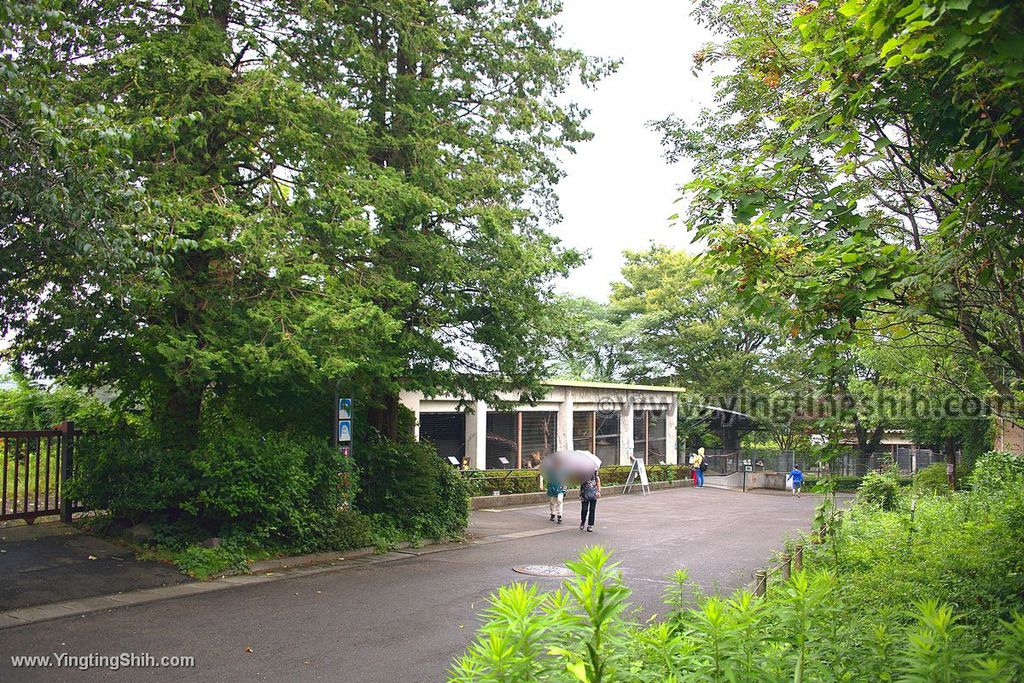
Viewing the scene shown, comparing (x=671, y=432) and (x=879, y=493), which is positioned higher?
(x=671, y=432)

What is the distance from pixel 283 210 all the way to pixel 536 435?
2063cm

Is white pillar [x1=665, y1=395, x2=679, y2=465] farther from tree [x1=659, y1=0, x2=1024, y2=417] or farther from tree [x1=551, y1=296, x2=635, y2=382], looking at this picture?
tree [x1=659, y1=0, x2=1024, y2=417]

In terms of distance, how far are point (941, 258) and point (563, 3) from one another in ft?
44.5

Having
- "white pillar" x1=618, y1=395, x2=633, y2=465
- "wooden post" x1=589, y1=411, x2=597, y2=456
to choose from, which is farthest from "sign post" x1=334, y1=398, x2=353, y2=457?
"white pillar" x1=618, y1=395, x2=633, y2=465

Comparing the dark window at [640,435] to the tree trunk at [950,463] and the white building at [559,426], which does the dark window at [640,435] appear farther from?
the tree trunk at [950,463]

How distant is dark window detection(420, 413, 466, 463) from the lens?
27.3 metres

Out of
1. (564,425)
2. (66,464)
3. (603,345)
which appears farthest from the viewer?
(603,345)

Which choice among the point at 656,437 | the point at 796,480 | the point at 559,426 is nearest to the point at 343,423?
the point at 559,426

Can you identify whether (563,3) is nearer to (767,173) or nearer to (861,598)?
(767,173)

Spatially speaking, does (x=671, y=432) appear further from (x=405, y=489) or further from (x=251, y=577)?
(x=251, y=577)

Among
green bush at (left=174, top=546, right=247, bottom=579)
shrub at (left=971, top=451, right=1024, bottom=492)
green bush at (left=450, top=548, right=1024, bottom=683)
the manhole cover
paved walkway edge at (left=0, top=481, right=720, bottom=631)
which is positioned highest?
green bush at (left=450, top=548, right=1024, bottom=683)

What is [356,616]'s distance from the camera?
9.50 metres

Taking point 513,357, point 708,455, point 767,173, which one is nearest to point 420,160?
point 513,357

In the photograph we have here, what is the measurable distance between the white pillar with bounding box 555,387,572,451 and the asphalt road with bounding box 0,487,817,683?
14.5 meters
